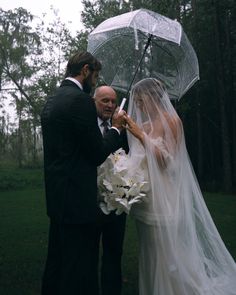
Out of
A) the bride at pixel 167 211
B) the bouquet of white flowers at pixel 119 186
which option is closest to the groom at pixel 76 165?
the bouquet of white flowers at pixel 119 186

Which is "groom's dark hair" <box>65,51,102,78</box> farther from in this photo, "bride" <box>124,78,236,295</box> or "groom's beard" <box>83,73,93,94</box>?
"bride" <box>124,78,236,295</box>

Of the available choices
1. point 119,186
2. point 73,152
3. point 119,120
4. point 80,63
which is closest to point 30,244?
point 119,186

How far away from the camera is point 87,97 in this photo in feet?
9.16

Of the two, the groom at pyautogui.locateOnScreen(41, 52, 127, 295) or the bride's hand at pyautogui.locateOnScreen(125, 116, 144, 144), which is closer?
the groom at pyautogui.locateOnScreen(41, 52, 127, 295)

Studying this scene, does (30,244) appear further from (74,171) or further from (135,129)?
(74,171)

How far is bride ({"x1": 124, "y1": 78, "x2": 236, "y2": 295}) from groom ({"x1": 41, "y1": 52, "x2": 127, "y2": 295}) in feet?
1.93

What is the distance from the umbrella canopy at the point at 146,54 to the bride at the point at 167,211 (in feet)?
1.85

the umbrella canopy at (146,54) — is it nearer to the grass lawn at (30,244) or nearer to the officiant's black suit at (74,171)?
the officiant's black suit at (74,171)

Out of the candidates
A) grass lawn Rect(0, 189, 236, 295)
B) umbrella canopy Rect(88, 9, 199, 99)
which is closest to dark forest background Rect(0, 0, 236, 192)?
grass lawn Rect(0, 189, 236, 295)

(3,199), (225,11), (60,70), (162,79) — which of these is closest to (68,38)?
(60,70)

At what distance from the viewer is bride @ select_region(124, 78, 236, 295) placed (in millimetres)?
3430

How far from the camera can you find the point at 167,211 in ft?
11.3

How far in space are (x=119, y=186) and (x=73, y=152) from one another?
56 centimetres

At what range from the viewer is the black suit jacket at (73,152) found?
2752 mm
